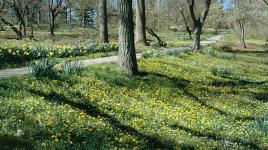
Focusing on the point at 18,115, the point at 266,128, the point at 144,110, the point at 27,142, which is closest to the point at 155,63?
the point at 144,110

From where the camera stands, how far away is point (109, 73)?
1477 centimetres

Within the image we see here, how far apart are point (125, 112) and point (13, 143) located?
4.33 metres

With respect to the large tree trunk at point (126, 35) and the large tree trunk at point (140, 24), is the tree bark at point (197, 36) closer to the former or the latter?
the large tree trunk at point (140, 24)

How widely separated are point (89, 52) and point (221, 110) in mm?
10712

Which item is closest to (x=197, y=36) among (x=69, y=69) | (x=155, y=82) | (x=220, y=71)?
(x=220, y=71)

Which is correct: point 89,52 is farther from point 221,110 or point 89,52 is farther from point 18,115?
point 18,115

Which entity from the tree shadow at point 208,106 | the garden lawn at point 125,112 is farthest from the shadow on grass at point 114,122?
the tree shadow at point 208,106

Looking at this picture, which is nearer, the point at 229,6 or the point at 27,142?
the point at 27,142

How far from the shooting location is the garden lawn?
7770mm

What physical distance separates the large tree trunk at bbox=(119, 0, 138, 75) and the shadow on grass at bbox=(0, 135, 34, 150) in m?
8.35

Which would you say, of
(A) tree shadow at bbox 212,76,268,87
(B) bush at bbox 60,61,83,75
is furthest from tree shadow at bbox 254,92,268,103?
(B) bush at bbox 60,61,83,75

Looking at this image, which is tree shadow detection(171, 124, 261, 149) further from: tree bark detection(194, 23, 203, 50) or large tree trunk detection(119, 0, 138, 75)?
tree bark detection(194, 23, 203, 50)

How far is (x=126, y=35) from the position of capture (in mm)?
14836

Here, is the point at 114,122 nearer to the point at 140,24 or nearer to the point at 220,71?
the point at 220,71
